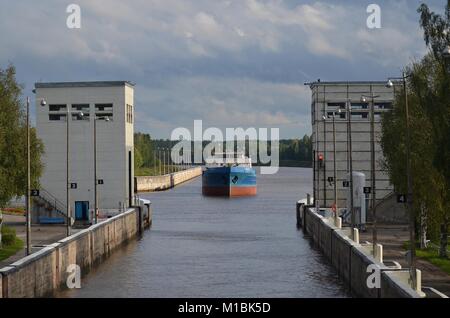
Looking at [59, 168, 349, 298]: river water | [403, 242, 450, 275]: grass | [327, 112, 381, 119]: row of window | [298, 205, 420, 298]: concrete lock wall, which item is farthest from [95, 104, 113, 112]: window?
[403, 242, 450, 275]: grass

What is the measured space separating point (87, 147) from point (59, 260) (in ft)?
117

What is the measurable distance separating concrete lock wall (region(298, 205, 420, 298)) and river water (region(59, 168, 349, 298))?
831 mm

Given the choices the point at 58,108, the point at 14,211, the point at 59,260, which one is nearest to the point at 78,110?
the point at 58,108

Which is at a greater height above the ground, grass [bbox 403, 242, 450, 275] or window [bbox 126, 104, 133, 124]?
window [bbox 126, 104, 133, 124]

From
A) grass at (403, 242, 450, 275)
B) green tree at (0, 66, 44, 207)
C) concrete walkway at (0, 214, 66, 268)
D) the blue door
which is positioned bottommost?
grass at (403, 242, 450, 275)

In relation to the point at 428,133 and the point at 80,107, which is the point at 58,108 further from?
the point at 428,133

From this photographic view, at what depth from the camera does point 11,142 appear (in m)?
54.9

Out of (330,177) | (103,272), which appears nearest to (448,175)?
(103,272)

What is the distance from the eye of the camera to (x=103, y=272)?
175ft

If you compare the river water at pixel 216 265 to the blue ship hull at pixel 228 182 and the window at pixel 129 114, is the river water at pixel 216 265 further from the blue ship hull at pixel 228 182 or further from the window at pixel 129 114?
the blue ship hull at pixel 228 182

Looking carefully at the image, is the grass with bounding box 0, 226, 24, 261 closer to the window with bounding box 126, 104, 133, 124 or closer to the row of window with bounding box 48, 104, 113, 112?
the row of window with bounding box 48, 104, 113, 112

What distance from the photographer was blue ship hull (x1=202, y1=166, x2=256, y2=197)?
162000 mm

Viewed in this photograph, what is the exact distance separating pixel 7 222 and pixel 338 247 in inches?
1396

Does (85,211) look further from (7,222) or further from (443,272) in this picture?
(443,272)
